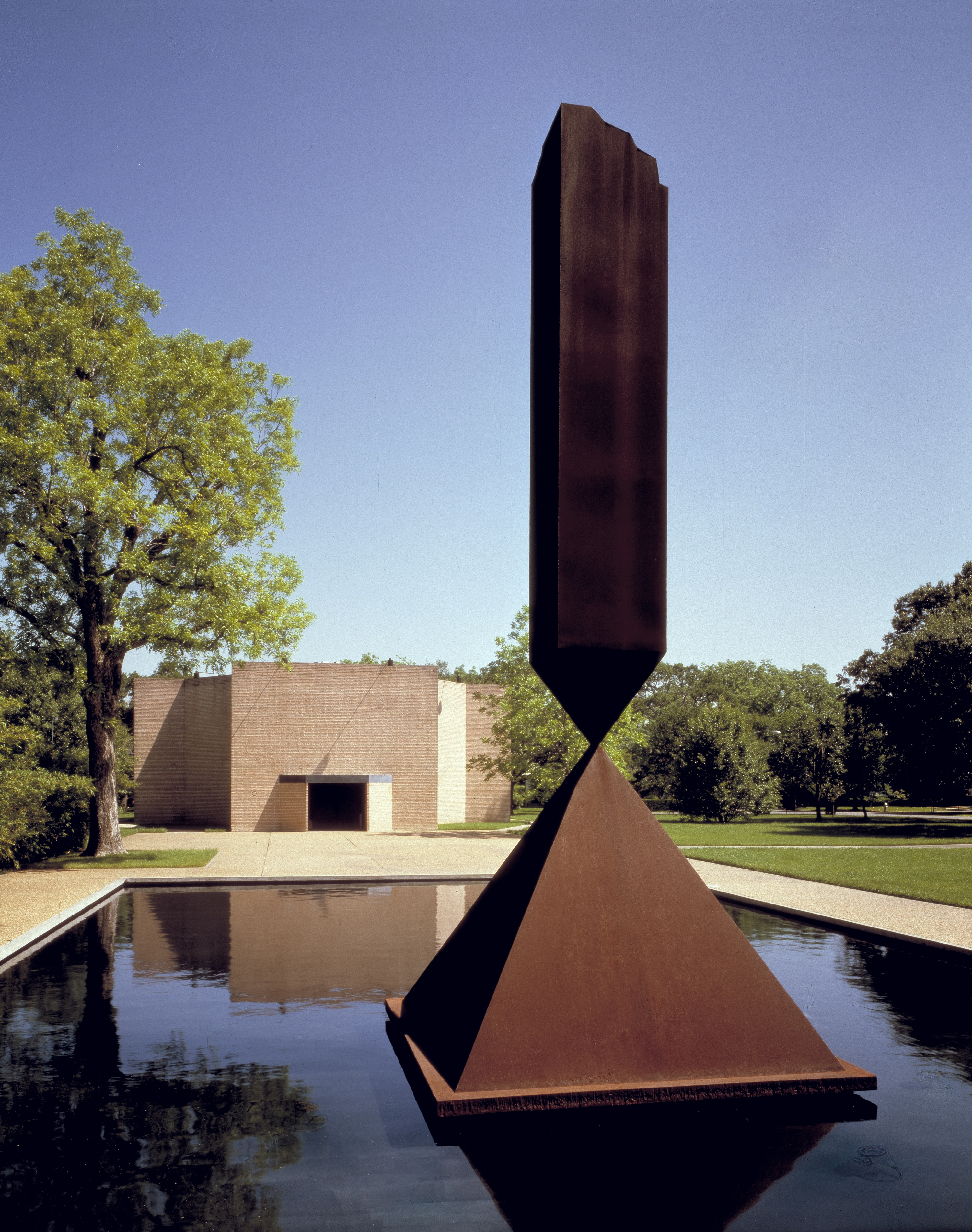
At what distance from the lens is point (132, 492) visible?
66.7 ft

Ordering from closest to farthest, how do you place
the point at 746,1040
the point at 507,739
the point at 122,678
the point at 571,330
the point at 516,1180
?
the point at 516,1180 → the point at 746,1040 → the point at 571,330 → the point at 122,678 → the point at 507,739

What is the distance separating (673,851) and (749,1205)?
2.03 m

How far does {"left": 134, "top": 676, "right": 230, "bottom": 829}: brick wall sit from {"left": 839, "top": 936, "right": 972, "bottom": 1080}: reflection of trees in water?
30656 millimetres

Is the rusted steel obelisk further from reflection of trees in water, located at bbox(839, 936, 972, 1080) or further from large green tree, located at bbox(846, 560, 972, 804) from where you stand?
large green tree, located at bbox(846, 560, 972, 804)

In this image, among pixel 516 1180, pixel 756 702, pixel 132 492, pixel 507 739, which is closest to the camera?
pixel 516 1180

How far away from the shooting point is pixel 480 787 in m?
41.2

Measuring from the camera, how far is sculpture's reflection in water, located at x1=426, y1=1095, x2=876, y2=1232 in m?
3.97

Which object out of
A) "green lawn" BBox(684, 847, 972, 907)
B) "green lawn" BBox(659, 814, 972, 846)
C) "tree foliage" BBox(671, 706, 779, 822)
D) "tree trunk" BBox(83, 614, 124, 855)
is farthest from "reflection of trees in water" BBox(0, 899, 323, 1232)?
"tree foliage" BBox(671, 706, 779, 822)

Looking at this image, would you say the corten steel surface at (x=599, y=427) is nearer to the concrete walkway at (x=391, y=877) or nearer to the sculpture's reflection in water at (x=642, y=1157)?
the sculpture's reflection in water at (x=642, y=1157)

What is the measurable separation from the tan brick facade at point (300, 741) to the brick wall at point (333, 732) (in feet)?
0.10

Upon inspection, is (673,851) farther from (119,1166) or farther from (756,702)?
(756,702)

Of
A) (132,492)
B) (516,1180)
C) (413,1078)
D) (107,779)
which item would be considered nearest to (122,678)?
(107,779)

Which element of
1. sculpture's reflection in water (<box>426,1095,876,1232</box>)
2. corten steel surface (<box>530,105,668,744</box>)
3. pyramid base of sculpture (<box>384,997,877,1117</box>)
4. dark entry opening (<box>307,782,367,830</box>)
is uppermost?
corten steel surface (<box>530,105,668,744</box>)

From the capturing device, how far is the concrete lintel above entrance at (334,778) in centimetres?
3416
